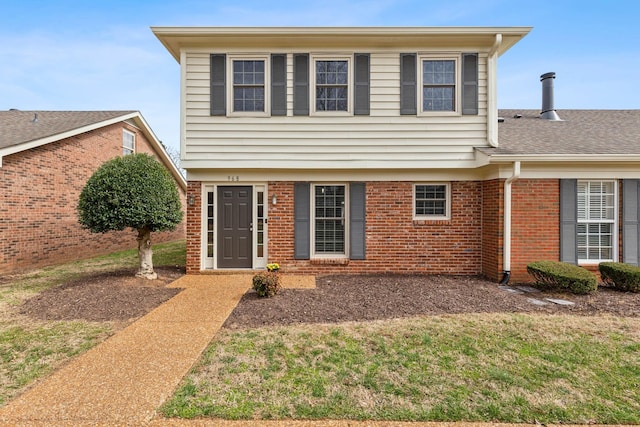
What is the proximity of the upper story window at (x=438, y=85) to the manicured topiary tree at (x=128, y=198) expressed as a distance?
638 cm

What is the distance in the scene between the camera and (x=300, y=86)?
7.25 m

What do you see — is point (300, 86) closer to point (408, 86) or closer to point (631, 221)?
point (408, 86)

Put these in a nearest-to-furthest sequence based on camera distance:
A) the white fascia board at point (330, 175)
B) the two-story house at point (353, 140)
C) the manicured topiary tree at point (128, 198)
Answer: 1. the manicured topiary tree at point (128, 198)
2. the two-story house at point (353, 140)
3. the white fascia board at point (330, 175)

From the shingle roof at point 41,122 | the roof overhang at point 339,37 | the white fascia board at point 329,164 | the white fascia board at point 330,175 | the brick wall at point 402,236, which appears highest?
the roof overhang at point 339,37

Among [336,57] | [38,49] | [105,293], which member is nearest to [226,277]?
[105,293]

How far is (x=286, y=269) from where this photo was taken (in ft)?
24.6

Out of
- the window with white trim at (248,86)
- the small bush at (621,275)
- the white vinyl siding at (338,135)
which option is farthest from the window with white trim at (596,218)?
the window with white trim at (248,86)

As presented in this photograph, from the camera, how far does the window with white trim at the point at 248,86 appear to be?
7.26 meters

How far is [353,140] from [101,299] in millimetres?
6007

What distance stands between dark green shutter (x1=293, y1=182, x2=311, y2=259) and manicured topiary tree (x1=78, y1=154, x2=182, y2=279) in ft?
9.13

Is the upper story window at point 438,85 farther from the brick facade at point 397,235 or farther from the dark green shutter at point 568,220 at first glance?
the dark green shutter at point 568,220

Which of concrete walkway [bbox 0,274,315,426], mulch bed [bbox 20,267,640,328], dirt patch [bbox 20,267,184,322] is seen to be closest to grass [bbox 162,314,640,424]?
concrete walkway [bbox 0,274,315,426]

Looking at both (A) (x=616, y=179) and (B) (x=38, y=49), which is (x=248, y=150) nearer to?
(A) (x=616, y=179)

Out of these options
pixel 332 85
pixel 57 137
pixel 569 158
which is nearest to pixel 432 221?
pixel 569 158
